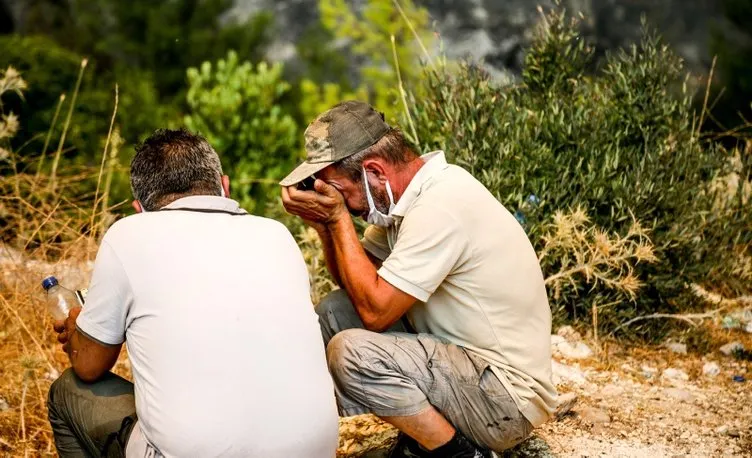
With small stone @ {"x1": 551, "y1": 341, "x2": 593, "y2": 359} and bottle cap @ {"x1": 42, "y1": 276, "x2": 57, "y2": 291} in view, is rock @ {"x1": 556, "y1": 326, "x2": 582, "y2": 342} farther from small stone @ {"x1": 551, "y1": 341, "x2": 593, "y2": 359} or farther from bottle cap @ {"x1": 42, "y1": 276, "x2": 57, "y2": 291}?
bottle cap @ {"x1": 42, "y1": 276, "x2": 57, "y2": 291}

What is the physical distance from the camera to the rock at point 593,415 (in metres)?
4.02

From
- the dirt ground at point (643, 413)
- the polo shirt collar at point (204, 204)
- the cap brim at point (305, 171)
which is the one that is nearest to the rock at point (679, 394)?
the dirt ground at point (643, 413)

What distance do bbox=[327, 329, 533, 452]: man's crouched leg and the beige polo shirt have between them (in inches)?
2.6

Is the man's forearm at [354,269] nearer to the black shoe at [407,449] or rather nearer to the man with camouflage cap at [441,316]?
the man with camouflage cap at [441,316]

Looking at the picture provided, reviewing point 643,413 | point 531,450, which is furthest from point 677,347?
point 531,450

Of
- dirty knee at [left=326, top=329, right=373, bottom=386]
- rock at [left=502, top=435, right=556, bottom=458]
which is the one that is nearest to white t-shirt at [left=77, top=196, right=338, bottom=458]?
dirty knee at [left=326, top=329, right=373, bottom=386]

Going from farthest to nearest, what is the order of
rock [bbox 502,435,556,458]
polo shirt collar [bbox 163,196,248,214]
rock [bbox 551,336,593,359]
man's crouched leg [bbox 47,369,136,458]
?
1. rock [bbox 551,336,593,359]
2. rock [bbox 502,435,556,458]
3. man's crouched leg [bbox 47,369,136,458]
4. polo shirt collar [bbox 163,196,248,214]

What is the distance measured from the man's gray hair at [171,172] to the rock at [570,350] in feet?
8.08

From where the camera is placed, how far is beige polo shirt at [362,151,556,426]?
10.4 ft

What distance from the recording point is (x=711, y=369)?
189 inches

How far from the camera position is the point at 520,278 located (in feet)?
10.7

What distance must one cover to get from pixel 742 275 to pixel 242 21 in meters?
6.63

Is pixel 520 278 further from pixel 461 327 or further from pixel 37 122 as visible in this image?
pixel 37 122

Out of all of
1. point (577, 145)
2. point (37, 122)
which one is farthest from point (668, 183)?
point (37, 122)
